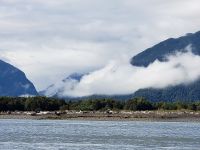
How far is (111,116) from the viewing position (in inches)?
6742

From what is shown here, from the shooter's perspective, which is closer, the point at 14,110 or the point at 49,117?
the point at 49,117

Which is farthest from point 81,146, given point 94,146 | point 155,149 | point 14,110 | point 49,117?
point 14,110

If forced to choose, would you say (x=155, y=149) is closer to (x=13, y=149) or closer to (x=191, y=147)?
(x=191, y=147)

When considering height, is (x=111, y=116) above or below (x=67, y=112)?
below

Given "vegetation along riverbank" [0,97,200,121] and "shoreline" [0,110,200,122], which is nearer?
"shoreline" [0,110,200,122]

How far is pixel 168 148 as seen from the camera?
63656 millimetres

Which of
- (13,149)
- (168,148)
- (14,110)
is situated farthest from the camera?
(14,110)

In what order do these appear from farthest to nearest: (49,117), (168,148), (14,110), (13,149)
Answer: (14,110), (49,117), (168,148), (13,149)

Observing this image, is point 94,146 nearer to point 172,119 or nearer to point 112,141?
point 112,141

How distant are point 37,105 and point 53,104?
529 cm

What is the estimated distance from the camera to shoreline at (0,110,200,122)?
554ft

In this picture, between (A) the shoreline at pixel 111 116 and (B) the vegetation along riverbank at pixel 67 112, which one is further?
(B) the vegetation along riverbank at pixel 67 112

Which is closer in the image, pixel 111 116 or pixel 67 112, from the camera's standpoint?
pixel 111 116

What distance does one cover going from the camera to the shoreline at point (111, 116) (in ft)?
554
